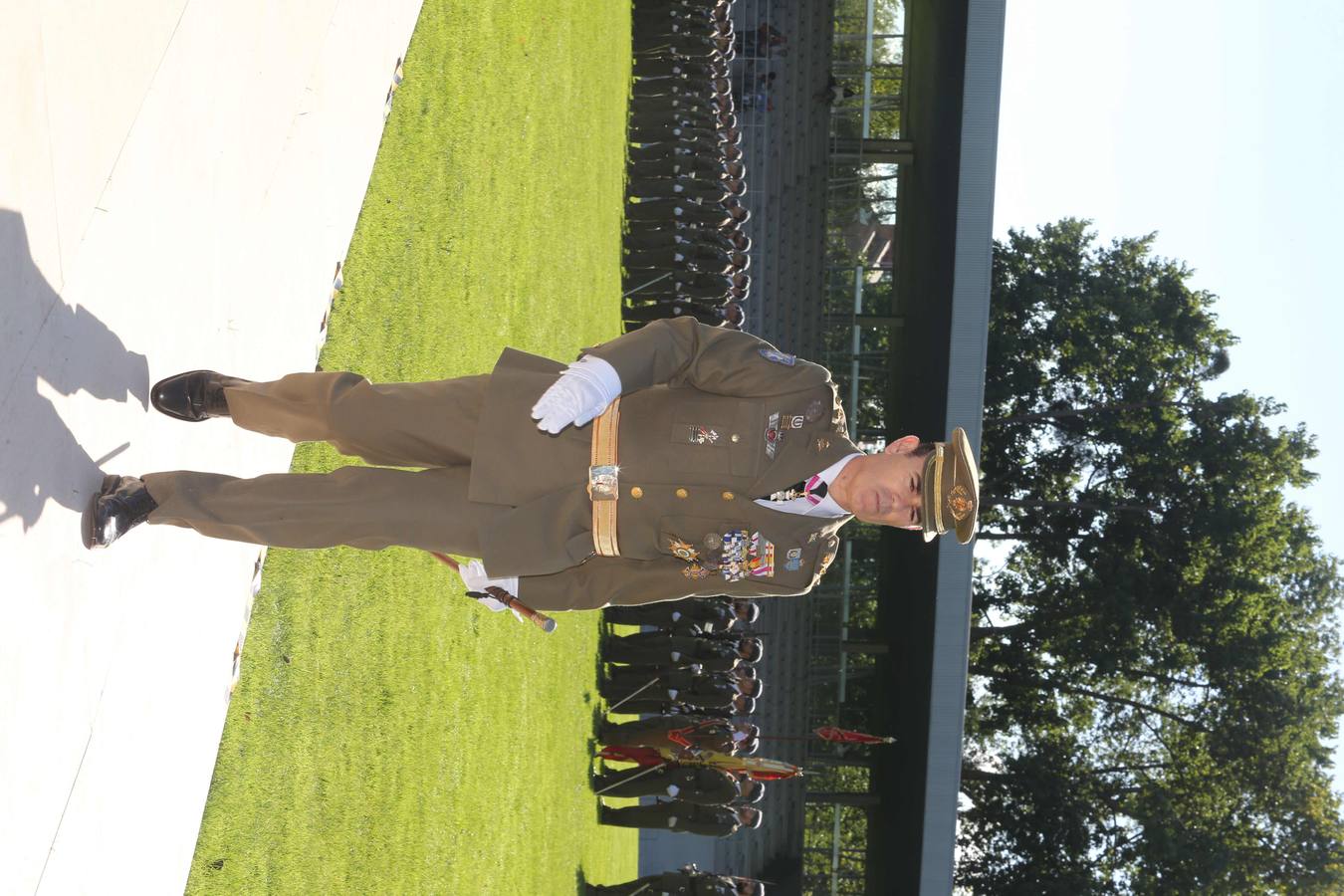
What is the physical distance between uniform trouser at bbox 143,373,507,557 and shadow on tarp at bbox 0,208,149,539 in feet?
1.16

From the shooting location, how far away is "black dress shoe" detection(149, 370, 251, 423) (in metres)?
3.87

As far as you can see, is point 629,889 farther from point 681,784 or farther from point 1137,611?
point 1137,611

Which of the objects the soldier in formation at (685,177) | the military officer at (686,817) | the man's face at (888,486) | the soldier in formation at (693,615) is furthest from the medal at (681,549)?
the soldier in formation at (685,177)

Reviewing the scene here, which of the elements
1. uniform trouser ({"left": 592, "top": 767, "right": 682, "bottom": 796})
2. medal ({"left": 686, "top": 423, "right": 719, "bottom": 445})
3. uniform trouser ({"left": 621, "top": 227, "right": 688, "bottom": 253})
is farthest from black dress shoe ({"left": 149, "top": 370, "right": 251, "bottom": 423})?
uniform trouser ({"left": 621, "top": 227, "right": 688, "bottom": 253})

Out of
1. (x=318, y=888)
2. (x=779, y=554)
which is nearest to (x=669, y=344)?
(x=779, y=554)

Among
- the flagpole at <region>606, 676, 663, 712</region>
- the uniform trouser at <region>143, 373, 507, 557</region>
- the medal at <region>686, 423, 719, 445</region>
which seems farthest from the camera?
the flagpole at <region>606, 676, 663, 712</region>

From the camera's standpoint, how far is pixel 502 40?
29.0 ft

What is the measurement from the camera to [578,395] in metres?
3.55

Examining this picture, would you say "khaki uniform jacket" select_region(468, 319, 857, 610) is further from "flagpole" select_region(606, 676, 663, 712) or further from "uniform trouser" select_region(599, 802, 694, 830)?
"flagpole" select_region(606, 676, 663, 712)

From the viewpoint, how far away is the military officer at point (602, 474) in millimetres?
3822

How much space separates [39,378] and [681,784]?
715 centimetres

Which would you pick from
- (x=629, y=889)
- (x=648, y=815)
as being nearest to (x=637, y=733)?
(x=648, y=815)

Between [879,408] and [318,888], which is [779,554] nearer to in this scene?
[318,888]

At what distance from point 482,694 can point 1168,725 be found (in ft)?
51.1
